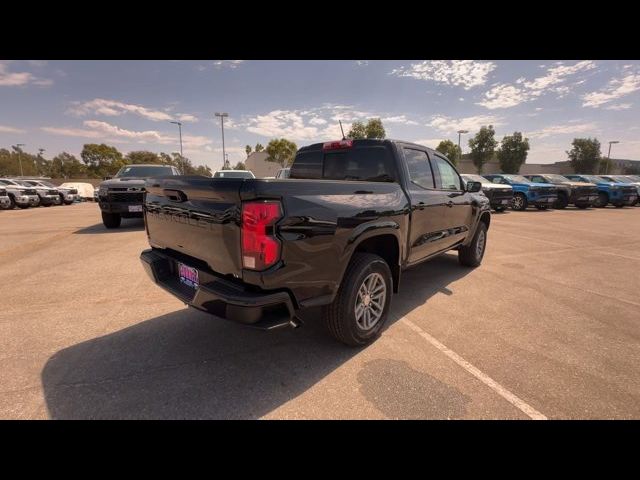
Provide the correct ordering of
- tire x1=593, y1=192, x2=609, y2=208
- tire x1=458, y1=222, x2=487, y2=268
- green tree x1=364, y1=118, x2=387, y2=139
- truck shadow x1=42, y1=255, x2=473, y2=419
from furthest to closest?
green tree x1=364, y1=118, x2=387, y2=139
tire x1=593, y1=192, x2=609, y2=208
tire x1=458, y1=222, x2=487, y2=268
truck shadow x1=42, y1=255, x2=473, y2=419

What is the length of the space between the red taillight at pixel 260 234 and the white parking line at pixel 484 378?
6.35ft

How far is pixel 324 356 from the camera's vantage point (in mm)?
2785

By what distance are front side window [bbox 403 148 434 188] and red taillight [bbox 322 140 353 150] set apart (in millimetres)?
653

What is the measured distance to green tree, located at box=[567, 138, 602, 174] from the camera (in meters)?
58.4

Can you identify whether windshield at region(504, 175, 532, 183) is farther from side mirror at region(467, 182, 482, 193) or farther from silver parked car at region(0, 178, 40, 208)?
silver parked car at region(0, 178, 40, 208)

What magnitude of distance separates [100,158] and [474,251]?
7786 cm

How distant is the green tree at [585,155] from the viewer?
58.4m

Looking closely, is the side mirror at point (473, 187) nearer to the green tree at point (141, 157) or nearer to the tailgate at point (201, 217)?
the tailgate at point (201, 217)

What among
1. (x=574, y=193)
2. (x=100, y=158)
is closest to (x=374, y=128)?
(x=574, y=193)

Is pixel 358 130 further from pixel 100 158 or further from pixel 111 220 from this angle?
pixel 100 158

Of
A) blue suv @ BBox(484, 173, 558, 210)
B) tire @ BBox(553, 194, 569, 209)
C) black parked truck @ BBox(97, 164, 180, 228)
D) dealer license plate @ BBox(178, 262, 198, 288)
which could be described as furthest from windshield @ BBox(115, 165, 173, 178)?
tire @ BBox(553, 194, 569, 209)
